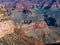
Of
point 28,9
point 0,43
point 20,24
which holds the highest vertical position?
point 28,9

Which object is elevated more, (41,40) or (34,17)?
(34,17)

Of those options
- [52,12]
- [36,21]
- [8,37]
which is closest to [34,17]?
[36,21]

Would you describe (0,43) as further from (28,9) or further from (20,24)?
(28,9)

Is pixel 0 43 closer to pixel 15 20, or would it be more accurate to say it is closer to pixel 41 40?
pixel 15 20

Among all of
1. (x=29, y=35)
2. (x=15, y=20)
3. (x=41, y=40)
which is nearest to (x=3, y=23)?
(x=15, y=20)

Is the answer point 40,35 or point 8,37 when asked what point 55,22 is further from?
point 8,37

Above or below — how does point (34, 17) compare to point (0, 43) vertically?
above
